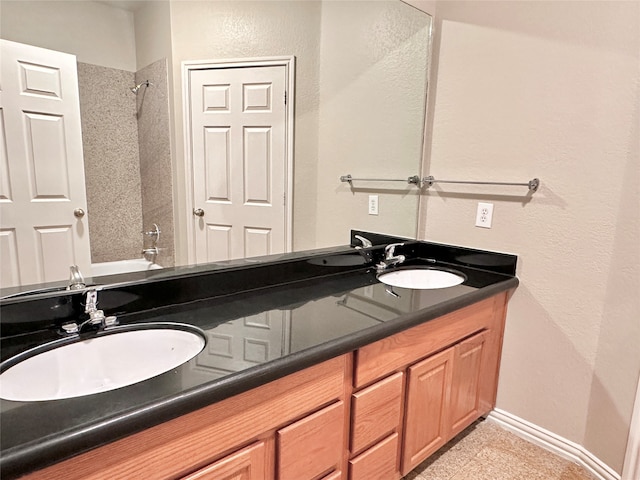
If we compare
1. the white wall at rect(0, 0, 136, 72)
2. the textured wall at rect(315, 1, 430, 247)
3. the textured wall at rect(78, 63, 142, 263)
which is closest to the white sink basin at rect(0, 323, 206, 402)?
the textured wall at rect(78, 63, 142, 263)

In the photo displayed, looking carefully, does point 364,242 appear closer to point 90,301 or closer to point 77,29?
point 90,301

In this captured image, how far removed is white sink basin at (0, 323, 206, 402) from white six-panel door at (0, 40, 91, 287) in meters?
0.26

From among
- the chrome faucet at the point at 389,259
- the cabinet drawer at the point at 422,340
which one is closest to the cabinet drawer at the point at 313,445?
the cabinet drawer at the point at 422,340

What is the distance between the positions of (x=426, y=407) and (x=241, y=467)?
821 millimetres

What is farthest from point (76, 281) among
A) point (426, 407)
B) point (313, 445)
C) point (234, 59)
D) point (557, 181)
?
point (557, 181)

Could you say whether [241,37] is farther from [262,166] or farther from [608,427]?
[608,427]

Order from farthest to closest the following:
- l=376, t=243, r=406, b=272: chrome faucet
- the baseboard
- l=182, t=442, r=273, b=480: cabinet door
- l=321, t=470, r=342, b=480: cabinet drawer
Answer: l=376, t=243, r=406, b=272: chrome faucet, the baseboard, l=321, t=470, r=342, b=480: cabinet drawer, l=182, t=442, r=273, b=480: cabinet door

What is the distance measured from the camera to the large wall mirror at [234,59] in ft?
3.66

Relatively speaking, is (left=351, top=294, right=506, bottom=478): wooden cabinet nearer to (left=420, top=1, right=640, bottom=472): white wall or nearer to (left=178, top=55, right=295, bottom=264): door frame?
(left=420, top=1, right=640, bottom=472): white wall

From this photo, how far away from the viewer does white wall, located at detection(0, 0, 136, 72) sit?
98 cm

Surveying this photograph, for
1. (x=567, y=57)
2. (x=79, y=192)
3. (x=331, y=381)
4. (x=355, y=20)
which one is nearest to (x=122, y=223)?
(x=79, y=192)

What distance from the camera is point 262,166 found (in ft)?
5.16

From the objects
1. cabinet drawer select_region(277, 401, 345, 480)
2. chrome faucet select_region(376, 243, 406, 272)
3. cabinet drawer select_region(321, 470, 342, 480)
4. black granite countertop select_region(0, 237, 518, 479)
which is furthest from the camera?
chrome faucet select_region(376, 243, 406, 272)

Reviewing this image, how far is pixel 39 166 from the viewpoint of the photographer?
40.1 inches
